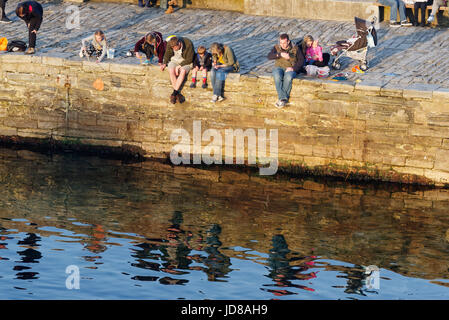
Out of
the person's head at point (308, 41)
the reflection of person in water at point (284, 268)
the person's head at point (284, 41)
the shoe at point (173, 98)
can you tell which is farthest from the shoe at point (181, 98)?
the reflection of person in water at point (284, 268)

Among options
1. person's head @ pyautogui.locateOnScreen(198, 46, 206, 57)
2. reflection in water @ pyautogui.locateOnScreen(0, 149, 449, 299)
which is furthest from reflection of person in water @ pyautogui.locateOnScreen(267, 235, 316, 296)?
person's head @ pyautogui.locateOnScreen(198, 46, 206, 57)

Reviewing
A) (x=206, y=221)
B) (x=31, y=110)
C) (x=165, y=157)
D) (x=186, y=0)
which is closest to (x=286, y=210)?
(x=206, y=221)

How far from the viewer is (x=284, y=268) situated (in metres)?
21.0

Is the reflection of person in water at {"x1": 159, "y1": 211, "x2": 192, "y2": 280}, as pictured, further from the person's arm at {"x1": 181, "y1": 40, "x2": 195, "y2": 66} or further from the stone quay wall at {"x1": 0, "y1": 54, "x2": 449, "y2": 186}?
the person's arm at {"x1": 181, "y1": 40, "x2": 195, "y2": 66}

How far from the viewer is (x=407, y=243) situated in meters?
22.5

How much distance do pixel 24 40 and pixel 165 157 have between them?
485cm

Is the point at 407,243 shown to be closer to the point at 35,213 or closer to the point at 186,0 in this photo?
the point at 35,213

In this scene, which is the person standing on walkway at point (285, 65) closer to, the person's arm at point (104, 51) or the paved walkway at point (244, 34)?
the paved walkway at point (244, 34)

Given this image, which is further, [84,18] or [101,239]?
[84,18]

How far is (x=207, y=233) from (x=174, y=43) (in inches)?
207

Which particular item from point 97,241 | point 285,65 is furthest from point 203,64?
point 97,241

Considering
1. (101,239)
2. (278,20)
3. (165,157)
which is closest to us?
(101,239)

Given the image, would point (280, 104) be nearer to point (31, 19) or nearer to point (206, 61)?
point (206, 61)

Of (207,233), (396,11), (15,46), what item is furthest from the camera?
(396,11)
